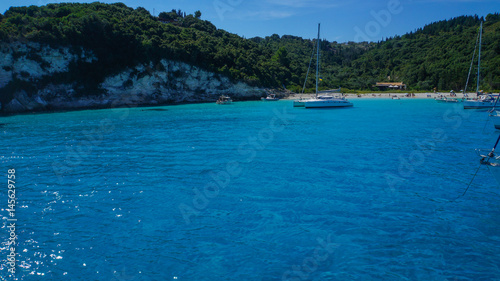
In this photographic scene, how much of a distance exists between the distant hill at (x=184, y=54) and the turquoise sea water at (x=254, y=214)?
131 ft

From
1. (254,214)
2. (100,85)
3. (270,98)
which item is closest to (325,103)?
(270,98)

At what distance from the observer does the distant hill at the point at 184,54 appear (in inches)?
1930

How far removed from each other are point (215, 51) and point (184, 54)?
11.2 meters

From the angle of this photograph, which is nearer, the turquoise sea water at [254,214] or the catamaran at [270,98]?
the turquoise sea water at [254,214]

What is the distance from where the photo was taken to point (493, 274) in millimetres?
6297

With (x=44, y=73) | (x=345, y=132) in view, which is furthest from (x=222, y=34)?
(x=345, y=132)

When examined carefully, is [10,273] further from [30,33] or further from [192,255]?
[30,33]

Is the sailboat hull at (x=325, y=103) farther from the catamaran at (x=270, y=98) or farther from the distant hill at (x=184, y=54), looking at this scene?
the distant hill at (x=184, y=54)

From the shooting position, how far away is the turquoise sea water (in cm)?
670

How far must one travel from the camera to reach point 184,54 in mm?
64688

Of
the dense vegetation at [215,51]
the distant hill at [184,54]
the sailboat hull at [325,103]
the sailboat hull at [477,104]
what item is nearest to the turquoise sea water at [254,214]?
the sailboat hull at [325,103]

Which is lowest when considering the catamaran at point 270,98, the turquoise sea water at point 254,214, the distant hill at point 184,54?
the turquoise sea water at point 254,214

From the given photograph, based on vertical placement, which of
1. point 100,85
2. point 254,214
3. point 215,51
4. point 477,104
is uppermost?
point 215,51

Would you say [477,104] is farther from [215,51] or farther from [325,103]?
[215,51]
